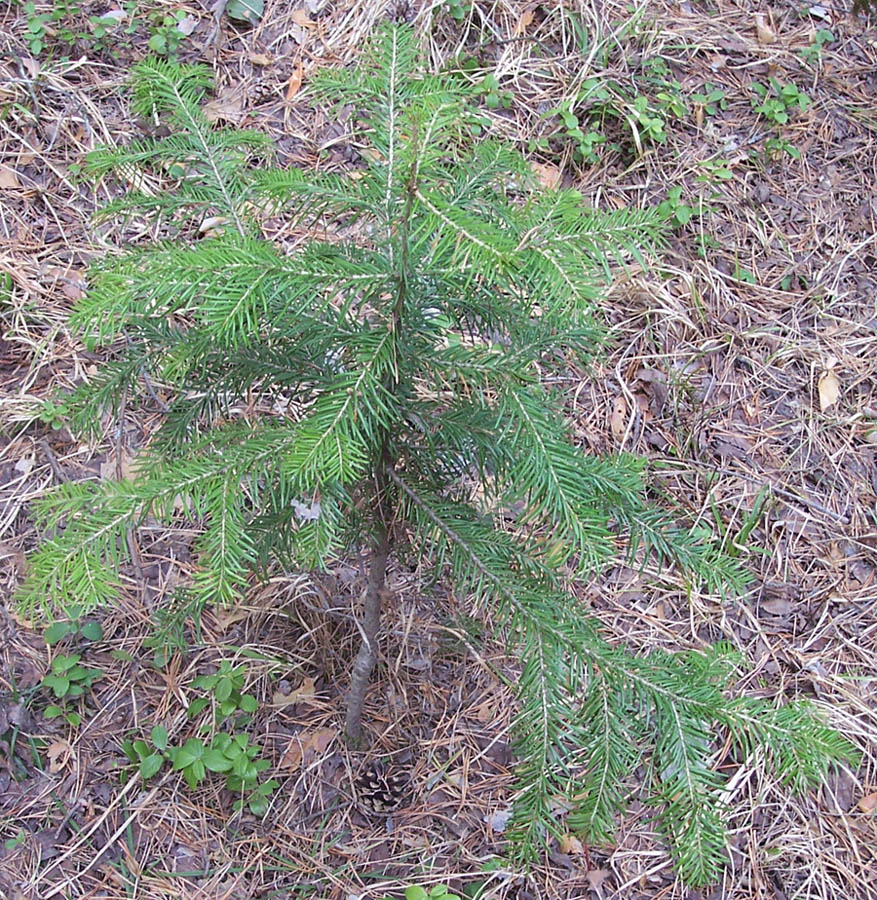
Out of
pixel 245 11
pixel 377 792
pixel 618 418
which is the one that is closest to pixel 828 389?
pixel 618 418

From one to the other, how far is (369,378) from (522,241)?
306mm

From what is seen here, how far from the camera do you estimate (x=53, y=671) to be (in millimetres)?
2303

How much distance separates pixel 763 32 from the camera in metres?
3.68

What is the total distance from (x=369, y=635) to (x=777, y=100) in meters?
2.81

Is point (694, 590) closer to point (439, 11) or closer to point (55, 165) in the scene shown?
point (439, 11)

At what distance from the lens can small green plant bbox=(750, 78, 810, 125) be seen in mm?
3451

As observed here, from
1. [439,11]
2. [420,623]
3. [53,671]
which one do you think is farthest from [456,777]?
[439,11]

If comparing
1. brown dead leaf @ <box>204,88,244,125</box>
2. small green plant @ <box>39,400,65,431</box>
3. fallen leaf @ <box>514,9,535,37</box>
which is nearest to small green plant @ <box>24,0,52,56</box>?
brown dead leaf @ <box>204,88,244,125</box>

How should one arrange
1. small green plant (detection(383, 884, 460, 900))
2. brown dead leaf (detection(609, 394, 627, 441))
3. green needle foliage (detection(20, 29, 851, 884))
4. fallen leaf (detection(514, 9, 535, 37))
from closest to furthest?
green needle foliage (detection(20, 29, 851, 884))
small green plant (detection(383, 884, 460, 900))
brown dead leaf (detection(609, 394, 627, 441))
fallen leaf (detection(514, 9, 535, 37))

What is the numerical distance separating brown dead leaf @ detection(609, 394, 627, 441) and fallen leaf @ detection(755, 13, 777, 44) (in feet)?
6.11

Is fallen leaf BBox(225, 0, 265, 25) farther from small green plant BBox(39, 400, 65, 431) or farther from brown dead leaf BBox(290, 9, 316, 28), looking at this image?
small green plant BBox(39, 400, 65, 431)

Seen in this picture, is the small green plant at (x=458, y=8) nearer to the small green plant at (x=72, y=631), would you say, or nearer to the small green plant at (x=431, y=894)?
the small green plant at (x=72, y=631)

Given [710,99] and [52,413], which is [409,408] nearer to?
[52,413]

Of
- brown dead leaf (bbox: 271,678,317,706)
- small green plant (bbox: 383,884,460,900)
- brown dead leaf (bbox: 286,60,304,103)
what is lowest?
brown dead leaf (bbox: 271,678,317,706)
